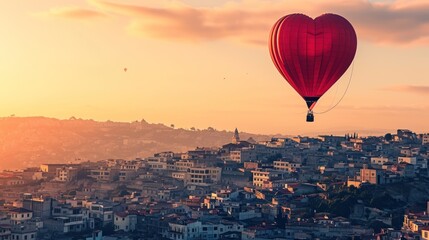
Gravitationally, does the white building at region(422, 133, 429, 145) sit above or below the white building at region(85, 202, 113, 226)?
above

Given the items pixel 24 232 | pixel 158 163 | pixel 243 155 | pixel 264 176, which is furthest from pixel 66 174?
pixel 24 232

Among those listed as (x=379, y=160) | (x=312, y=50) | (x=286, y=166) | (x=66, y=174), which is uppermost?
(x=312, y=50)

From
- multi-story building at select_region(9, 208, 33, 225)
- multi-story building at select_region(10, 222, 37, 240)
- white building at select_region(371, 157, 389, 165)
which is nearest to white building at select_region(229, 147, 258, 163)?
white building at select_region(371, 157, 389, 165)

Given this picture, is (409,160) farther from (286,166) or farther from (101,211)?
(101,211)

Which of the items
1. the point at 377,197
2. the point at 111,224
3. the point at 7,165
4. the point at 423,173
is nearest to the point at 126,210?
the point at 111,224

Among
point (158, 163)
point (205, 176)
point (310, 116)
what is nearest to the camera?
point (310, 116)

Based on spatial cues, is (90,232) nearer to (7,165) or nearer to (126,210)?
(126,210)

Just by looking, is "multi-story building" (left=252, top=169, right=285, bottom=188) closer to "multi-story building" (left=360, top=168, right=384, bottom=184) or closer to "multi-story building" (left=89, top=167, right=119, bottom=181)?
"multi-story building" (left=360, top=168, right=384, bottom=184)

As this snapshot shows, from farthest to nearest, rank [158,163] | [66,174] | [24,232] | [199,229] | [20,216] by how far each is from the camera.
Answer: [158,163] < [66,174] < [20,216] < [199,229] < [24,232]

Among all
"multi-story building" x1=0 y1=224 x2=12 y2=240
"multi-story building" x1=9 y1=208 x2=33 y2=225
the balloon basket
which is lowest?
"multi-story building" x1=0 y1=224 x2=12 y2=240
